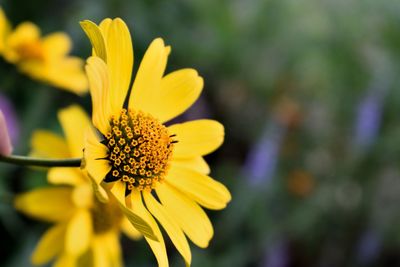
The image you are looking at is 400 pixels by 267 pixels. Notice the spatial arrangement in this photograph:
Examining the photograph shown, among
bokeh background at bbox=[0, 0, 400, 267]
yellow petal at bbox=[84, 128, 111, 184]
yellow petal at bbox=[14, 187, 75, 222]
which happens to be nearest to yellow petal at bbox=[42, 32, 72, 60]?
bokeh background at bbox=[0, 0, 400, 267]

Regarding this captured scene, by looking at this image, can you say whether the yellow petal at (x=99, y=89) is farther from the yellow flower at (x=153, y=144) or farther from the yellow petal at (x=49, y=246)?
the yellow petal at (x=49, y=246)

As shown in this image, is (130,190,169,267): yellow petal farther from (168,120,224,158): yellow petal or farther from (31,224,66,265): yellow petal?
(31,224,66,265): yellow petal

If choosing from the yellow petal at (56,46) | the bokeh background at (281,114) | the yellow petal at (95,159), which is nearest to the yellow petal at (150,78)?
the yellow petal at (95,159)

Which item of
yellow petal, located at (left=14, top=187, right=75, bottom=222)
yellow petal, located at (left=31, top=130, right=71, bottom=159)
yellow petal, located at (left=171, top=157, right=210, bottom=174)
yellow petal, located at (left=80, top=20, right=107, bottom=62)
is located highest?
yellow petal, located at (left=80, top=20, right=107, bottom=62)

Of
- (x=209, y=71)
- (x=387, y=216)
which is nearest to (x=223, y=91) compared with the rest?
(x=209, y=71)

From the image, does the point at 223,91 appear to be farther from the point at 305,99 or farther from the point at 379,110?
the point at 379,110

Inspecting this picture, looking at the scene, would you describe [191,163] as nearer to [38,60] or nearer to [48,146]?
[48,146]

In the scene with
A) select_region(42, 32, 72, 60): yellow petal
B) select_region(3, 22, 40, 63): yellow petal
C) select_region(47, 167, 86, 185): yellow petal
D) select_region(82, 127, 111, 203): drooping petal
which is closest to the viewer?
select_region(82, 127, 111, 203): drooping petal

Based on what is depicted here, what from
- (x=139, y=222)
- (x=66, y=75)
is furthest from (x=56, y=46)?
(x=139, y=222)

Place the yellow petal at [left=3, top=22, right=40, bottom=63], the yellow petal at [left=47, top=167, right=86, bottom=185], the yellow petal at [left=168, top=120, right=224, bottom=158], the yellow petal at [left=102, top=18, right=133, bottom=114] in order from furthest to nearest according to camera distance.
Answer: the yellow petal at [left=3, top=22, right=40, bottom=63] < the yellow petal at [left=47, top=167, right=86, bottom=185] < the yellow petal at [left=168, top=120, right=224, bottom=158] < the yellow petal at [left=102, top=18, right=133, bottom=114]
